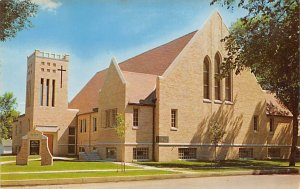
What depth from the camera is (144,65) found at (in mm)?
40656

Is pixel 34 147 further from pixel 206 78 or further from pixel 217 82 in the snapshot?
pixel 217 82

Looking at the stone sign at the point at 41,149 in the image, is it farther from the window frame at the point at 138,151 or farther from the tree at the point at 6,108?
the window frame at the point at 138,151

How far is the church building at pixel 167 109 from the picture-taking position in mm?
33000

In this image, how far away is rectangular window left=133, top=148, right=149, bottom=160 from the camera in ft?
108

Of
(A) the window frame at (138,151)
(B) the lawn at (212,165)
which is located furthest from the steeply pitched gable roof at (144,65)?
(B) the lawn at (212,165)

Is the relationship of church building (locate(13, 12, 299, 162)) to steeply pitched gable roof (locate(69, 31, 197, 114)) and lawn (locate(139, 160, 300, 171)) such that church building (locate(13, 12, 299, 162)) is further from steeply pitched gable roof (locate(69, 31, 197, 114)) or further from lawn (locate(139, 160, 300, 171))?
lawn (locate(139, 160, 300, 171))

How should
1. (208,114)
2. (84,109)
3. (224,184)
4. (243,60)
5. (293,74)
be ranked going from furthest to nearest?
(84,109) → (208,114) → (243,60) → (293,74) → (224,184)

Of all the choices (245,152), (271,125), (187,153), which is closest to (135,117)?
(187,153)

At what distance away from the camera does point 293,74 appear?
20.4 metres

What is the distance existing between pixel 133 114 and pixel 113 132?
7.94ft

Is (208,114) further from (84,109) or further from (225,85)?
(84,109)

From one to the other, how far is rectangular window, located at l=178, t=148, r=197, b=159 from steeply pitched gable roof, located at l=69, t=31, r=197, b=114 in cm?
661

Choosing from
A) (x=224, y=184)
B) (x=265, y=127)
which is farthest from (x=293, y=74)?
(x=265, y=127)

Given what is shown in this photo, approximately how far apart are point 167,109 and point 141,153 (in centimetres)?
395
